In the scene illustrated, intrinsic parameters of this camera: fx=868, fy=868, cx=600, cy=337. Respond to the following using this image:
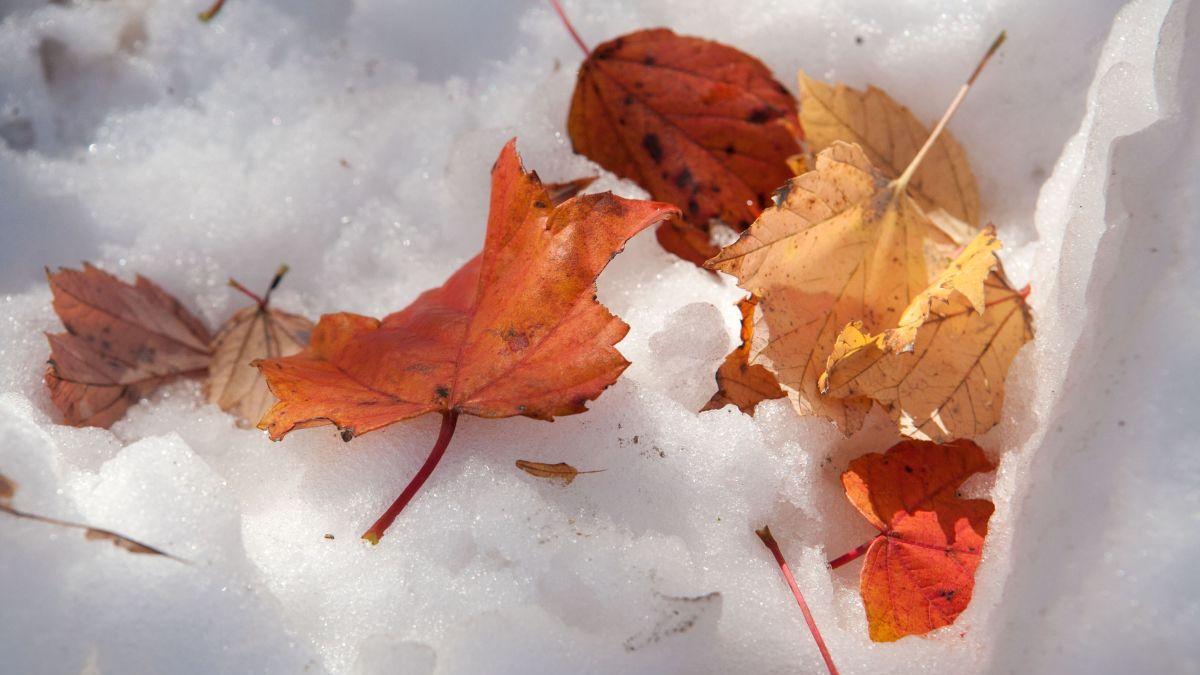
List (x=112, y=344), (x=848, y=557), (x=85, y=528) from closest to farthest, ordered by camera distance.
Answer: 1. (x=85, y=528)
2. (x=848, y=557)
3. (x=112, y=344)

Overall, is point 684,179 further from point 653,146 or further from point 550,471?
point 550,471

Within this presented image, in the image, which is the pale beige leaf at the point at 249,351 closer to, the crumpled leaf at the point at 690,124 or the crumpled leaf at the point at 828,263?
the crumpled leaf at the point at 690,124

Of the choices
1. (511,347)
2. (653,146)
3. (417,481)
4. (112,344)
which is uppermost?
(653,146)

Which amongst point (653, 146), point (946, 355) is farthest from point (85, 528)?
point (946, 355)

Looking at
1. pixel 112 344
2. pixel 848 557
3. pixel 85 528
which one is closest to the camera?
pixel 85 528

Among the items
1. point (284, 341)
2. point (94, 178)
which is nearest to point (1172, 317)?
point (284, 341)

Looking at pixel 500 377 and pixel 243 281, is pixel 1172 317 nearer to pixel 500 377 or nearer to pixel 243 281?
pixel 500 377

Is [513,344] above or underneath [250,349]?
above
